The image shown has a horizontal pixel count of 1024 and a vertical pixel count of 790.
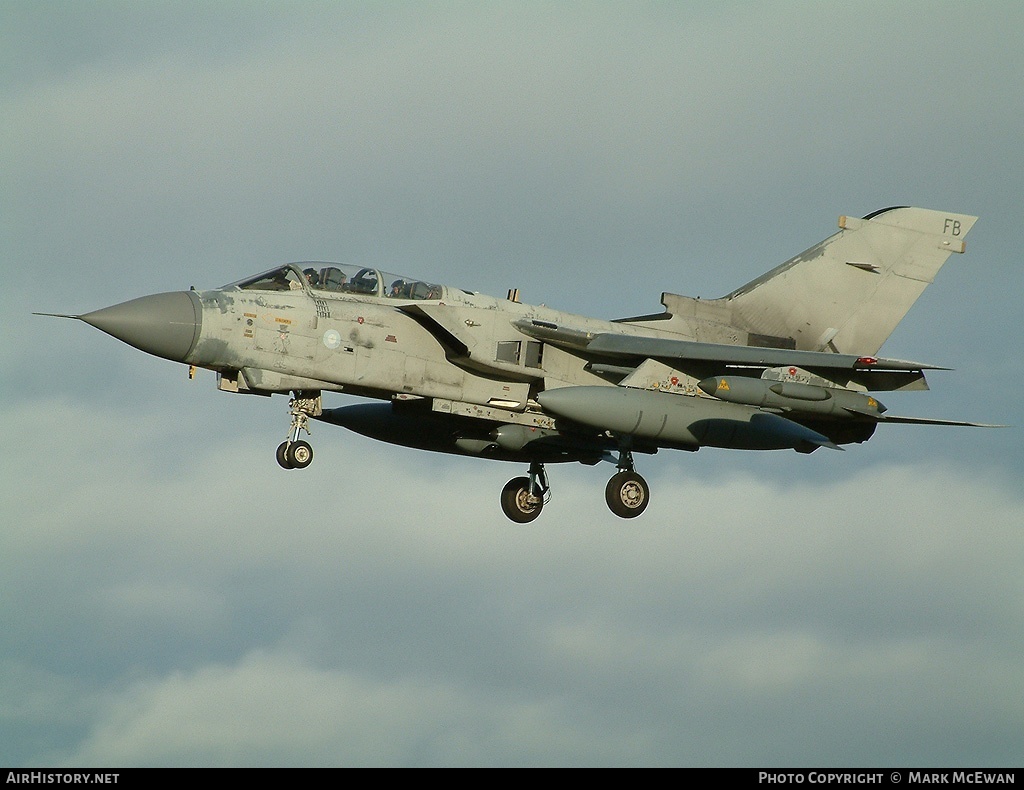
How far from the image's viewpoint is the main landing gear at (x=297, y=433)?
70.3ft

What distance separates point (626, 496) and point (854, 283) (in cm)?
593

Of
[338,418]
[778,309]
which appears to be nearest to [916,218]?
[778,309]

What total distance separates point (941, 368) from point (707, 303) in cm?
471

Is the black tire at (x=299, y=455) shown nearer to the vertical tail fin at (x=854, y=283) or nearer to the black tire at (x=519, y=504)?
the black tire at (x=519, y=504)

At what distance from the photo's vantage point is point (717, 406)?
2277 cm

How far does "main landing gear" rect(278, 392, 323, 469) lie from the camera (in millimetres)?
21422

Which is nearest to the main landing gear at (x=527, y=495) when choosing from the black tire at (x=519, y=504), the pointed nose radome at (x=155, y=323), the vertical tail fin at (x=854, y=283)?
the black tire at (x=519, y=504)

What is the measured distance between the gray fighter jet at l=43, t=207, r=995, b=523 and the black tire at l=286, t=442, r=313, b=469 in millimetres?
21

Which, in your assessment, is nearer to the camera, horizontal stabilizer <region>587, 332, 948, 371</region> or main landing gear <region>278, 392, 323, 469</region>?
main landing gear <region>278, 392, 323, 469</region>

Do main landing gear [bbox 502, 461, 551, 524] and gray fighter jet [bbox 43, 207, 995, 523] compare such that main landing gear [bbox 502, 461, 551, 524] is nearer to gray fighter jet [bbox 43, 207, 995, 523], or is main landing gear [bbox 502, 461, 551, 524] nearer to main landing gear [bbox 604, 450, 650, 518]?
gray fighter jet [bbox 43, 207, 995, 523]

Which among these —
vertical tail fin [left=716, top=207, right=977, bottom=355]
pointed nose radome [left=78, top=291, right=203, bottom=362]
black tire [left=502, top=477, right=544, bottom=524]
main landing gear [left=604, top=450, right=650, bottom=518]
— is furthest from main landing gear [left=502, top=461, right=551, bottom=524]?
pointed nose radome [left=78, top=291, right=203, bottom=362]

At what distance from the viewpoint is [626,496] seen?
23.4 m

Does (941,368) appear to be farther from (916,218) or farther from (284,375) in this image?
(284,375)

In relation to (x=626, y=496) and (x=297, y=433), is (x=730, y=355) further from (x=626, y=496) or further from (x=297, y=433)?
(x=297, y=433)
